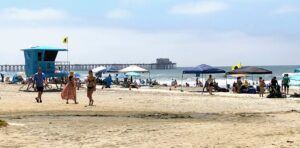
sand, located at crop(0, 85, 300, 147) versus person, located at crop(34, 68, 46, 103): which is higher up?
person, located at crop(34, 68, 46, 103)

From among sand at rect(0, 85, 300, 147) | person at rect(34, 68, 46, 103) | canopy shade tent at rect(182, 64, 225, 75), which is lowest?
sand at rect(0, 85, 300, 147)

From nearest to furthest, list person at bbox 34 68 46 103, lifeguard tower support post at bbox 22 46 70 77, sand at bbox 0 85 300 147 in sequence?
sand at bbox 0 85 300 147, person at bbox 34 68 46 103, lifeguard tower support post at bbox 22 46 70 77

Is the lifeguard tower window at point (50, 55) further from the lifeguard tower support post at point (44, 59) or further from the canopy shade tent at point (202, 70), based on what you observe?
the canopy shade tent at point (202, 70)

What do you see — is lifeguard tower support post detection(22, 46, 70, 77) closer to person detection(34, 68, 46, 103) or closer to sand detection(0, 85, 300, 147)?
person detection(34, 68, 46, 103)

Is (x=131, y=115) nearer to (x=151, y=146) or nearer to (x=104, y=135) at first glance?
(x=104, y=135)

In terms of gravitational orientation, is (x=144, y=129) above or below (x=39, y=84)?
below

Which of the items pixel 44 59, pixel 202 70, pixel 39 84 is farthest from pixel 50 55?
pixel 39 84

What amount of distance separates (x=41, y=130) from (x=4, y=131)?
0.74 m

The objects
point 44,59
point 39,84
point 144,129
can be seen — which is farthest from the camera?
point 44,59

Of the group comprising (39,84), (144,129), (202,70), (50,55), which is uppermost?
(50,55)

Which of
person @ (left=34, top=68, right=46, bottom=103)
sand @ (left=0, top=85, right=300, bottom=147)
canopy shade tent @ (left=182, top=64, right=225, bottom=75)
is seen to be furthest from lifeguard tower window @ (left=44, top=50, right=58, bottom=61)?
sand @ (left=0, top=85, right=300, bottom=147)

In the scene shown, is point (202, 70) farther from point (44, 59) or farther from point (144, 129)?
point (144, 129)

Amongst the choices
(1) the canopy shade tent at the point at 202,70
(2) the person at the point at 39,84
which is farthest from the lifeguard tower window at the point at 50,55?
(2) the person at the point at 39,84

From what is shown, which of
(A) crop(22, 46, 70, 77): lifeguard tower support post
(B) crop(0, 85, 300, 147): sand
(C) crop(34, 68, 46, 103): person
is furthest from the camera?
(A) crop(22, 46, 70, 77): lifeguard tower support post
